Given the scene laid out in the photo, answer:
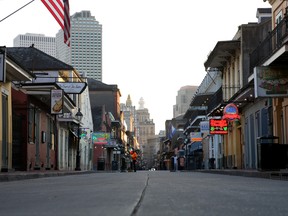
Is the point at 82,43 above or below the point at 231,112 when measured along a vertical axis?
above

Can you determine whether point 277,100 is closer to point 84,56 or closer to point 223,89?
point 223,89

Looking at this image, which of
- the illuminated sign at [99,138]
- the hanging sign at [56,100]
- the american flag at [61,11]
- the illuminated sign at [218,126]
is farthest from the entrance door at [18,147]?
the illuminated sign at [99,138]

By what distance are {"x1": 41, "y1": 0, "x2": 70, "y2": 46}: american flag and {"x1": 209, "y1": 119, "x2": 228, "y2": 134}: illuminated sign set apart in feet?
67.5

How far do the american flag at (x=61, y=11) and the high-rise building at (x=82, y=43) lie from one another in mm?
63127

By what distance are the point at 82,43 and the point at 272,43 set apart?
80939mm

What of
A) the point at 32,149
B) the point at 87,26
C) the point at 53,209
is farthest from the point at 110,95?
the point at 53,209

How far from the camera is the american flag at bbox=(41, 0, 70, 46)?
19406 mm

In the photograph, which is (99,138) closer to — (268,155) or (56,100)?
(56,100)

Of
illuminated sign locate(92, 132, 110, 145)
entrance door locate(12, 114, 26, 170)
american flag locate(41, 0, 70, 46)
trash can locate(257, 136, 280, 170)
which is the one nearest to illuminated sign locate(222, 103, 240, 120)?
entrance door locate(12, 114, 26, 170)

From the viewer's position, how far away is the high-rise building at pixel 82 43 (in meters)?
90.7

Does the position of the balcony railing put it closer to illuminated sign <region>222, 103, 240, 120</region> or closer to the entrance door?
illuminated sign <region>222, 103, 240, 120</region>

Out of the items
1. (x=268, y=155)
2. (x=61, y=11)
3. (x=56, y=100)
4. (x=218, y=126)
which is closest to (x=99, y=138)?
(x=218, y=126)

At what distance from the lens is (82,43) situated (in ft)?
337

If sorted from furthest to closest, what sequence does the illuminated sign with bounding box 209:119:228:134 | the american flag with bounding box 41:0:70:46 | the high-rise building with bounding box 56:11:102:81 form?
1. the high-rise building with bounding box 56:11:102:81
2. the illuminated sign with bounding box 209:119:228:134
3. the american flag with bounding box 41:0:70:46
